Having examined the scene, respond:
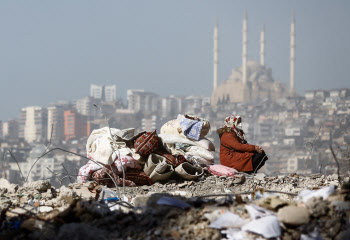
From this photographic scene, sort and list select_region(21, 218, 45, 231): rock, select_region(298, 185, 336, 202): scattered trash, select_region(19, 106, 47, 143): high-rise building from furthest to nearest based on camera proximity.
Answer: select_region(19, 106, 47, 143): high-rise building → select_region(298, 185, 336, 202): scattered trash → select_region(21, 218, 45, 231): rock

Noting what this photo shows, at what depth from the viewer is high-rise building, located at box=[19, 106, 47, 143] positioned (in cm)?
12094

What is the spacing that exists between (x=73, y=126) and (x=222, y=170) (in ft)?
366

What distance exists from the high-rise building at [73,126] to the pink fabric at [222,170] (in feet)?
360

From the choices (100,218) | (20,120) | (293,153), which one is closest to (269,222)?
(100,218)

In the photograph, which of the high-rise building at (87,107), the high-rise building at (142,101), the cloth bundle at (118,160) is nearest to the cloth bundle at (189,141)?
the cloth bundle at (118,160)

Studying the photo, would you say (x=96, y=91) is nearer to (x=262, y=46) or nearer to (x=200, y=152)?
(x=262, y=46)

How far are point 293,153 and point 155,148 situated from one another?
8299 cm

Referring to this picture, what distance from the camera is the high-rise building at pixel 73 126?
381ft

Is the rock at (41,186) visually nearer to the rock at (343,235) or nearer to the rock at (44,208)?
the rock at (44,208)

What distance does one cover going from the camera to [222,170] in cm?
685

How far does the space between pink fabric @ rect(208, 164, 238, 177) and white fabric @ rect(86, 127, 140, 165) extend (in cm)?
97

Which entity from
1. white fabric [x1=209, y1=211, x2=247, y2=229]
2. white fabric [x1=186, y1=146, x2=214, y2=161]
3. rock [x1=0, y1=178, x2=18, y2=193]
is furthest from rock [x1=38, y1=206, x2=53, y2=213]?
white fabric [x1=186, y1=146, x2=214, y2=161]

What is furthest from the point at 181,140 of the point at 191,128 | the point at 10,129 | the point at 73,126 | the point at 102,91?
the point at 102,91

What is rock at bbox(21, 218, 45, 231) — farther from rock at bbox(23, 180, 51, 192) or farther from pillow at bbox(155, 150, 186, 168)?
pillow at bbox(155, 150, 186, 168)
